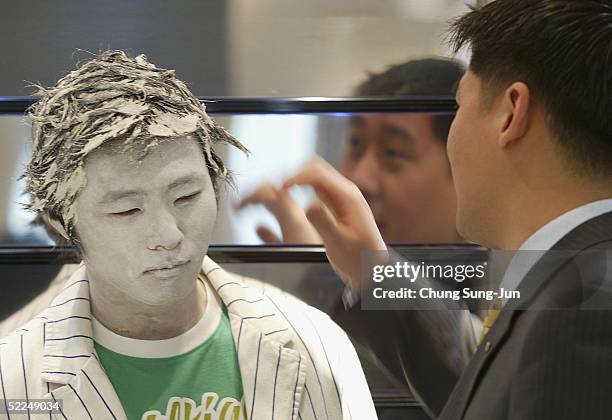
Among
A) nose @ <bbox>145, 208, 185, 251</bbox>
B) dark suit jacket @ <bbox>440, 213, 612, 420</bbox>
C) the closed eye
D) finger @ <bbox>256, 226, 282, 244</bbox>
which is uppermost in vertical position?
the closed eye

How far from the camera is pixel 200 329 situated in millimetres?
1510

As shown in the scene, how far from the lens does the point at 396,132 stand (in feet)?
5.08

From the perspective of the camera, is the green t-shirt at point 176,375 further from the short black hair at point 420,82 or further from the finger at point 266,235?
the short black hair at point 420,82

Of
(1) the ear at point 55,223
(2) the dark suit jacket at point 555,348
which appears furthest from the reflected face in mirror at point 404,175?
(1) the ear at point 55,223

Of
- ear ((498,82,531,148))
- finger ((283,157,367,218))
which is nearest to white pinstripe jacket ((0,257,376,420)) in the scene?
finger ((283,157,367,218))

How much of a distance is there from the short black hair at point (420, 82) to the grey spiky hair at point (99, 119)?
1.09ft

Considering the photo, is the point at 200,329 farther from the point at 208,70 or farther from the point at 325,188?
the point at 208,70

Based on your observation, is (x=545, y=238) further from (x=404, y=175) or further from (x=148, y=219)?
(x=148, y=219)

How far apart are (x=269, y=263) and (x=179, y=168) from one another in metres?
0.29

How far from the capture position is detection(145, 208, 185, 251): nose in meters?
1.39

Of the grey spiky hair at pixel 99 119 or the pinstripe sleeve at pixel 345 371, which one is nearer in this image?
the grey spiky hair at pixel 99 119

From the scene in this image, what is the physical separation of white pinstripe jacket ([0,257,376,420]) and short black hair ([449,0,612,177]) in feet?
1.96

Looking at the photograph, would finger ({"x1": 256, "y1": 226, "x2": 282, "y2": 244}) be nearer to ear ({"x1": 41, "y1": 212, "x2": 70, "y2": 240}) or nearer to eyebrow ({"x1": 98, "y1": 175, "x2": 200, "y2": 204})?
eyebrow ({"x1": 98, "y1": 175, "x2": 200, "y2": 204})

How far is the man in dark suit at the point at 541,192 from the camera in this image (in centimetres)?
131
